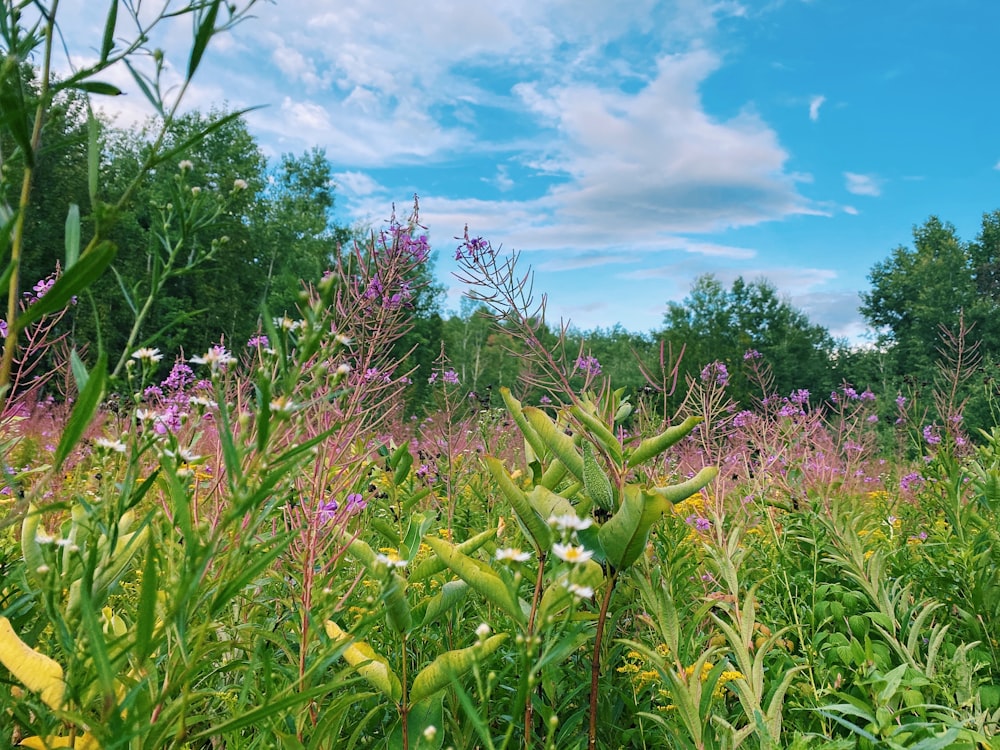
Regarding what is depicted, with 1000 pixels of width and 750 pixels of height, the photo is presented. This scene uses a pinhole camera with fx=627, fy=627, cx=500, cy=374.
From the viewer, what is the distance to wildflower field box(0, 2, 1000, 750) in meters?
0.84

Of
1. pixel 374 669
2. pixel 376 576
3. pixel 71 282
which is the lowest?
pixel 374 669

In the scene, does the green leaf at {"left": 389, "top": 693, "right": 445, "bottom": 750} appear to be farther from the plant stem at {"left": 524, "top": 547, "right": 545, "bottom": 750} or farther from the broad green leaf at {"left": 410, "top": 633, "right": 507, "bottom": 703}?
the plant stem at {"left": 524, "top": 547, "right": 545, "bottom": 750}

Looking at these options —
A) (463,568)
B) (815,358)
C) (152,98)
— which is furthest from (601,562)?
(815,358)

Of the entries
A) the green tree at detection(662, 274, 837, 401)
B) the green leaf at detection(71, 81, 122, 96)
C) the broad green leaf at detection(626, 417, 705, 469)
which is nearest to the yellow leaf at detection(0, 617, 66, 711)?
the green leaf at detection(71, 81, 122, 96)

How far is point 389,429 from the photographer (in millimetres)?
3936

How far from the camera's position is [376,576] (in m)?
1.12

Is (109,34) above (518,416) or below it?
above

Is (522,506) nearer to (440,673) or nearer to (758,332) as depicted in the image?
(440,673)

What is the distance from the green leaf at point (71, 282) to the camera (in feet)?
2.25

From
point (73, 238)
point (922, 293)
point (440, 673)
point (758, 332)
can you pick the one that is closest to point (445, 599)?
point (440, 673)

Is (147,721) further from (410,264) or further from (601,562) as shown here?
(410,264)

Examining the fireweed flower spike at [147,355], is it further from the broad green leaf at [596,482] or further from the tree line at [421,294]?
the tree line at [421,294]

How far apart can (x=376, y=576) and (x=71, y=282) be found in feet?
2.21

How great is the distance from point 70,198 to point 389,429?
85.3ft
